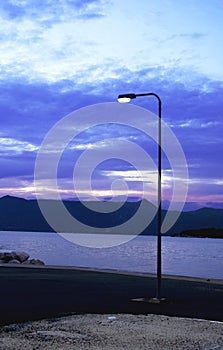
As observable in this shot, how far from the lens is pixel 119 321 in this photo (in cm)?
1436

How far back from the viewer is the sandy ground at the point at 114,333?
11.4 meters

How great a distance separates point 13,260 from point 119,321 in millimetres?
37250

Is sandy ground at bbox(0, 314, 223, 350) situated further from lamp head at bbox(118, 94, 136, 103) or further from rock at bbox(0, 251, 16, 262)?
rock at bbox(0, 251, 16, 262)

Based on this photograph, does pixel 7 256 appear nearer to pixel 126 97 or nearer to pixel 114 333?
pixel 126 97

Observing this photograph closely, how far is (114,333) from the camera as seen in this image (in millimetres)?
12766

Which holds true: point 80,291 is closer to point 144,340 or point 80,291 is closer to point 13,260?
point 144,340

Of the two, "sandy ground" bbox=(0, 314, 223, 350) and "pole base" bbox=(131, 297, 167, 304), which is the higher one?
"pole base" bbox=(131, 297, 167, 304)

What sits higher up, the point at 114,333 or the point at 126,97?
the point at 126,97

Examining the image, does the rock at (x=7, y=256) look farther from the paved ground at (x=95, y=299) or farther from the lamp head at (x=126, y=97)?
the lamp head at (x=126, y=97)

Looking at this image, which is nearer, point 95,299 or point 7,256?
point 95,299

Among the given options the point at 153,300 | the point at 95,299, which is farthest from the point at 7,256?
the point at 153,300

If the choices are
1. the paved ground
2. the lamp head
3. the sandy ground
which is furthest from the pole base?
the lamp head

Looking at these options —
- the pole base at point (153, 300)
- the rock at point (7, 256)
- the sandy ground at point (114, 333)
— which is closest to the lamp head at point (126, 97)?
the pole base at point (153, 300)

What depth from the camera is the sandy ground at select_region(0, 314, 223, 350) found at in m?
11.4
